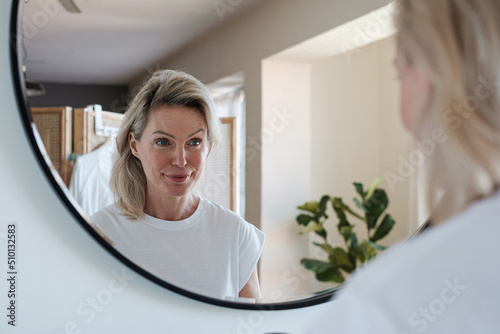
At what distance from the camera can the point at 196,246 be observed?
0.92 metres

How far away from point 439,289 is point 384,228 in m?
0.55

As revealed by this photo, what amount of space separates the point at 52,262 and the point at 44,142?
208 mm

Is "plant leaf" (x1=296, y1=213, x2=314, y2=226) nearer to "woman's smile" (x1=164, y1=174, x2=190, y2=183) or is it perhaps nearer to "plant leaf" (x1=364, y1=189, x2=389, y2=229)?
"plant leaf" (x1=364, y1=189, x2=389, y2=229)

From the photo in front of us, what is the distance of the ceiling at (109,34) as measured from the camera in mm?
839

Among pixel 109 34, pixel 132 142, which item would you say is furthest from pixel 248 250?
pixel 109 34

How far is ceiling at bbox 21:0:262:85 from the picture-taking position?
0.84 metres

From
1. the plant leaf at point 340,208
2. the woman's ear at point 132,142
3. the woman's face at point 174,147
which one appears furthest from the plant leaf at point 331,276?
the woman's ear at point 132,142

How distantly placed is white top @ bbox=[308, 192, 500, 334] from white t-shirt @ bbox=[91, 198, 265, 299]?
461 millimetres

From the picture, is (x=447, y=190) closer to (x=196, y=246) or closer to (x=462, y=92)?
(x=462, y=92)

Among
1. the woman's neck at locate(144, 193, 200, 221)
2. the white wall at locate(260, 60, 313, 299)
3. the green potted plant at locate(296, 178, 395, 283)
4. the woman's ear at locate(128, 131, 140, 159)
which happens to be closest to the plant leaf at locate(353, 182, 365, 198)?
the green potted plant at locate(296, 178, 395, 283)

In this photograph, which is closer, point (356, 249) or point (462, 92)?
point (462, 92)

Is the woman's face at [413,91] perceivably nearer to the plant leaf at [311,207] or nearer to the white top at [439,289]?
the white top at [439,289]

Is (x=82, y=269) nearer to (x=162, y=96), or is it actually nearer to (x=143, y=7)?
(x=162, y=96)

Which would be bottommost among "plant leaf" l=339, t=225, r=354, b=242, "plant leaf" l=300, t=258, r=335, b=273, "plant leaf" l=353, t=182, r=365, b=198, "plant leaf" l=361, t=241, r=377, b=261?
"plant leaf" l=300, t=258, r=335, b=273
